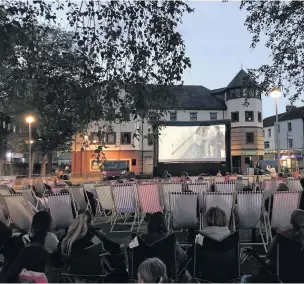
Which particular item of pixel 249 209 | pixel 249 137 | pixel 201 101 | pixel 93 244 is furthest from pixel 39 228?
pixel 201 101

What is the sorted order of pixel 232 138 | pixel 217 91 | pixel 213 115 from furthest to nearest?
pixel 217 91, pixel 213 115, pixel 232 138

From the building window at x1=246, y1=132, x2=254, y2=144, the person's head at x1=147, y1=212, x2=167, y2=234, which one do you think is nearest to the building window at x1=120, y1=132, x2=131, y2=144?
the building window at x1=246, y1=132, x2=254, y2=144

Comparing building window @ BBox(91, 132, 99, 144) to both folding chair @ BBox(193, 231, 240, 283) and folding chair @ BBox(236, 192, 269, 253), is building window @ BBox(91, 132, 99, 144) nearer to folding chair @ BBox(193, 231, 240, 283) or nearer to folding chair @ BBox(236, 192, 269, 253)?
folding chair @ BBox(193, 231, 240, 283)

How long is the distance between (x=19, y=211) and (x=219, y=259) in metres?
4.11

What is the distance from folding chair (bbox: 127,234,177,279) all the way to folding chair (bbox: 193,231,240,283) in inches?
10.8

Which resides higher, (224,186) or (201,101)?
(201,101)

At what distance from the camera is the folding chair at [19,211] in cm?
685

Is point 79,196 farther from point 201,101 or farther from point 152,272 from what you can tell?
point 201,101

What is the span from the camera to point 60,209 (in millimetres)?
7367

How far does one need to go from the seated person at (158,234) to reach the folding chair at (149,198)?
3.77 metres

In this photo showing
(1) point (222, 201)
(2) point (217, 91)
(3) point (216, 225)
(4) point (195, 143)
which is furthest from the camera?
(2) point (217, 91)

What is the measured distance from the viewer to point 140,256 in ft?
13.3

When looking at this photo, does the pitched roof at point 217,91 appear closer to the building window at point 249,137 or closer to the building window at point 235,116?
the building window at point 235,116

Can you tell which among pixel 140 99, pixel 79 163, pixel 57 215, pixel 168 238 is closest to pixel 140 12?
pixel 140 99
